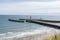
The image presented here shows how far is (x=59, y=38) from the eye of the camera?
187 inches

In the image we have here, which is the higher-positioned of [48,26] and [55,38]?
[55,38]

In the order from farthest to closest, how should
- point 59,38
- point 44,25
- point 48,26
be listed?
point 44,25 → point 48,26 → point 59,38

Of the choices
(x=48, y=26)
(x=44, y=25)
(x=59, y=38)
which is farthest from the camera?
(x=44, y=25)

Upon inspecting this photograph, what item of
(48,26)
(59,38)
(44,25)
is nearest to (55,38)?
(59,38)

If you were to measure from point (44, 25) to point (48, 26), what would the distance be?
1423mm

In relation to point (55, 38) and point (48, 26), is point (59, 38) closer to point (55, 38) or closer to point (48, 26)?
point (55, 38)

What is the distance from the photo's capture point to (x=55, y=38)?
16.2 feet

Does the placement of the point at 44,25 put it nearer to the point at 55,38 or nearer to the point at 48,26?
the point at 48,26

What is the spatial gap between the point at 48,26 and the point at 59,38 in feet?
37.0

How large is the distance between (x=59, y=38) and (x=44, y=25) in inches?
497

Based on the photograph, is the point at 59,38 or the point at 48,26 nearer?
the point at 59,38

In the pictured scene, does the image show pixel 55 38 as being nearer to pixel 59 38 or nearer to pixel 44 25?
pixel 59 38

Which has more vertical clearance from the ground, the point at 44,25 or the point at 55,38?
the point at 55,38

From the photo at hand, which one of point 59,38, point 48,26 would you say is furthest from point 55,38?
point 48,26
